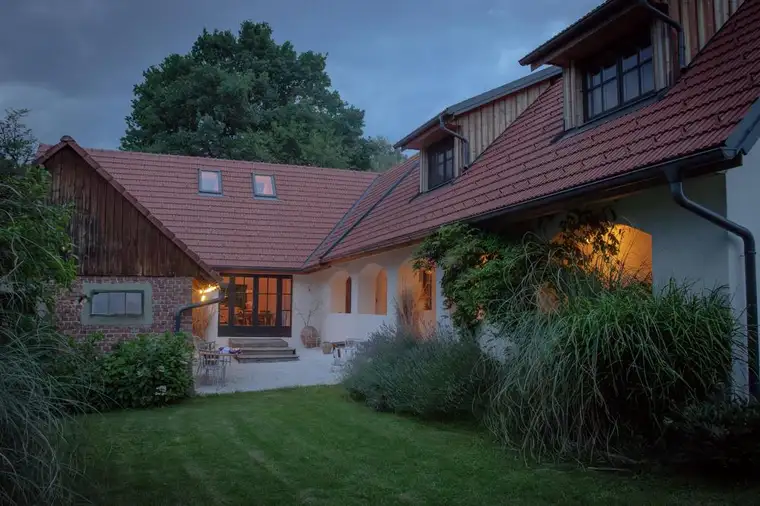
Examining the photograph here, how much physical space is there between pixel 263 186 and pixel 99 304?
33.7ft

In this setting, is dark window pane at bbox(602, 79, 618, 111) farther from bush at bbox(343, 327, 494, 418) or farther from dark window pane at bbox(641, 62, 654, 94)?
bush at bbox(343, 327, 494, 418)

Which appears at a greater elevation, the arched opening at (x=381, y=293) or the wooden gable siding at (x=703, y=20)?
the wooden gable siding at (x=703, y=20)

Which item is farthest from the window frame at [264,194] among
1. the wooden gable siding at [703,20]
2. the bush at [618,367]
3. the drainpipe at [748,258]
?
the drainpipe at [748,258]

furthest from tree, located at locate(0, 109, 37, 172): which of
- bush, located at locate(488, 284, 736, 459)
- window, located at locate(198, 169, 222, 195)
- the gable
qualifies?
window, located at locate(198, 169, 222, 195)

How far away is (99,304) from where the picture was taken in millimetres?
11469

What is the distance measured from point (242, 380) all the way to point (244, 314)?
640 cm

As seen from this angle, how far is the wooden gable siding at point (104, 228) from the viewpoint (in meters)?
11.3

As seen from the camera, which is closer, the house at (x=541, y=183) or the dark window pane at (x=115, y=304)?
the house at (x=541, y=183)

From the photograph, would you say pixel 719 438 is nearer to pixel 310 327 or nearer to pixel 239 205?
pixel 310 327

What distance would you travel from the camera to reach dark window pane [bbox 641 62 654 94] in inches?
340

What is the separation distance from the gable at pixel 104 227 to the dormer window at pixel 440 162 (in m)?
5.81

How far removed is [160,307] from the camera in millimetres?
11680

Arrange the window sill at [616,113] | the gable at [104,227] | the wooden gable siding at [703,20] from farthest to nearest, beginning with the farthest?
the gable at [104,227]
the window sill at [616,113]
the wooden gable siding at [703,20]

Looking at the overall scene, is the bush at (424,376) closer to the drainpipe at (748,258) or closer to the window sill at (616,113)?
the drainpipe at (748,258)
